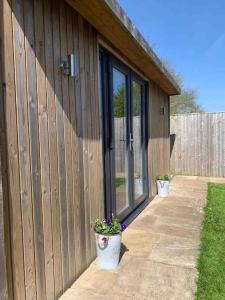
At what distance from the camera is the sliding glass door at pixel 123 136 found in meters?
3.09

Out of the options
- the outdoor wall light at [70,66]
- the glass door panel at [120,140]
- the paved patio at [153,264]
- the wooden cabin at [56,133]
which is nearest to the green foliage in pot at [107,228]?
the wooden cabin at [56,133]

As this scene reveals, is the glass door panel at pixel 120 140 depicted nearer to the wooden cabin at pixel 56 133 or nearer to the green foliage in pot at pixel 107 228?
the wooden cabin at pixel 56 133

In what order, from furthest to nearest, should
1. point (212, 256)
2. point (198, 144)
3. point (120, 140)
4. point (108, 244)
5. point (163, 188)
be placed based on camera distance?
point (198, 144)
point (163, 188)
point (120, 140)
point (212, 256)
point (108, 244)

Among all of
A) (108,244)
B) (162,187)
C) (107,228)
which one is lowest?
(162,187)

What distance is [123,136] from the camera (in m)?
3.74

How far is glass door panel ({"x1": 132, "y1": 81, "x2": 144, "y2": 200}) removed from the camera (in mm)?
4250

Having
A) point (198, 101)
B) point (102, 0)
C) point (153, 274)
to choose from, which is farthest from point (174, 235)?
point (198, 101)

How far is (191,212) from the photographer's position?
419cm

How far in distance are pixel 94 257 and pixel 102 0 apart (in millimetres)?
2272

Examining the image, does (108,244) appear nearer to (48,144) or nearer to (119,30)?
(48,144)

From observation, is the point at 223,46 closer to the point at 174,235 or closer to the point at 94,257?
the point at 174,235

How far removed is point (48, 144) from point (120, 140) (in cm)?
183

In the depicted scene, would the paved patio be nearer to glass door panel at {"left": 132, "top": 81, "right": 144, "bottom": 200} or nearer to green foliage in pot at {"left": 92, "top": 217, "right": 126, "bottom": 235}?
green foliage in pot at {"left": 92, "top": 217, "right": 126, "bottom": 235}

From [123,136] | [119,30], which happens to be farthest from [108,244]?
[119,30]
